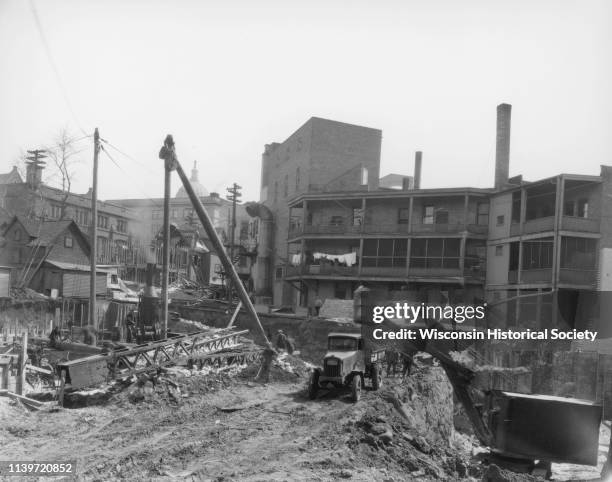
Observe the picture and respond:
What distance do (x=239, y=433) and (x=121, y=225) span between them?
5620 centimetres

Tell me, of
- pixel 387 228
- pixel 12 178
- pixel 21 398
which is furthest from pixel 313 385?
pixel 12 178

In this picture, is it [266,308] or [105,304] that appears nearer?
[105,304]

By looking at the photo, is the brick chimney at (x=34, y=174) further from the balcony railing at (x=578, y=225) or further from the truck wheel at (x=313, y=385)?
the balcony railing at (x=578, y=225)

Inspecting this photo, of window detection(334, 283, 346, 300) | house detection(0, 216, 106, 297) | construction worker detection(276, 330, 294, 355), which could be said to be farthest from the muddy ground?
house detection(0, 216, 106, 297)

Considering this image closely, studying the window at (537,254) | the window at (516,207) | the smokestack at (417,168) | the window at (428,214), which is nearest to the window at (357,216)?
the window at (428,214)

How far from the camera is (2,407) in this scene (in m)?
16.2

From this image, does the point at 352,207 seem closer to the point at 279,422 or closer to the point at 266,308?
the point at 266,308

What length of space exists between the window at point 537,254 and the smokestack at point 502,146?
635 cm

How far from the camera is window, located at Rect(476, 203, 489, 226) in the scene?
4147 cm

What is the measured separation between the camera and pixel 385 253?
143 feet

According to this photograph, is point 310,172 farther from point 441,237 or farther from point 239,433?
point 239,433

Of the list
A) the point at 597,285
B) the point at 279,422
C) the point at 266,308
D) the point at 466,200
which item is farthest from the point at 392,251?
the point at 279,422

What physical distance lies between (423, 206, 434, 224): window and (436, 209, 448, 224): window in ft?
1.60

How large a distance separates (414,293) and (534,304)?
915 cm
